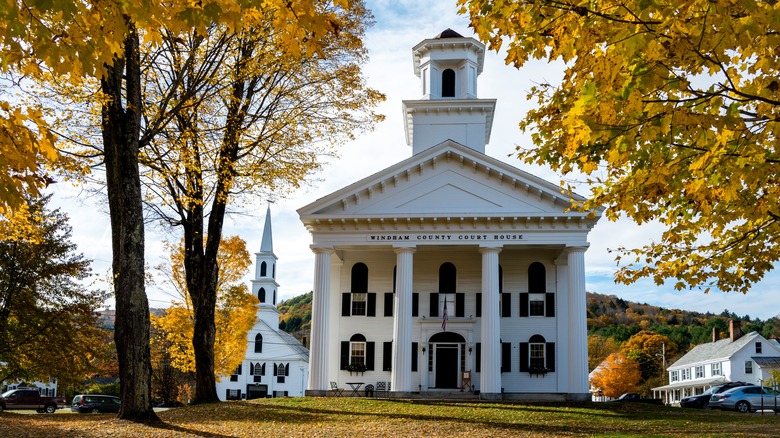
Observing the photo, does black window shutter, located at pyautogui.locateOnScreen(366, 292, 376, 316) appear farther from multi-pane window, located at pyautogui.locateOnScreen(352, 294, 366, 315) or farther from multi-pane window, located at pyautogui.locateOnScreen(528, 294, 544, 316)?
multi-pane window, located at pyautogui.locateOnScreen(528, 294, 544, 316)

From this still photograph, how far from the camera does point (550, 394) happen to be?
112ft

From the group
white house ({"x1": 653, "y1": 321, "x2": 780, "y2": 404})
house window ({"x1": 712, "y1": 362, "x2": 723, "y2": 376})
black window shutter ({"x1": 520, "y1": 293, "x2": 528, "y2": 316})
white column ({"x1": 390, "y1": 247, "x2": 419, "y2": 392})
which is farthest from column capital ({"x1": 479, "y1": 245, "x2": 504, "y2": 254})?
house window ({"x1": 712, "y1": 362, "x2": 723, "y2": 376})

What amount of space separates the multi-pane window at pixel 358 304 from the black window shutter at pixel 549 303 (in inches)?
363

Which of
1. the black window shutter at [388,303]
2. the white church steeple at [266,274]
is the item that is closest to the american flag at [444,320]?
the black window shutter at [388,303]

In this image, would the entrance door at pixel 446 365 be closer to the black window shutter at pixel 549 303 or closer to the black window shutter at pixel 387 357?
the black window shutter at pixel 387 357

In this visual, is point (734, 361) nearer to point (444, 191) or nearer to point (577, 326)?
point (577, 326)

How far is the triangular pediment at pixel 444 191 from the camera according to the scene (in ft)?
111

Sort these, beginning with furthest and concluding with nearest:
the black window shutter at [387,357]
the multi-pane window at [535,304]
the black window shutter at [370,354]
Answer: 1. the black window shutter at [370,354]
2. the black window shutter at [387,357]
3. the multi-pane window at [535,304]

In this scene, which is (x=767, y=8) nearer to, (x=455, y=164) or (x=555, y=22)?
(x=555, y=22)

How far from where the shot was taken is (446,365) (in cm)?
3641

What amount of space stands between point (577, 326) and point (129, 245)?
2300 cm

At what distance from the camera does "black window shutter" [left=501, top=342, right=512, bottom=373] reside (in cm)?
3578

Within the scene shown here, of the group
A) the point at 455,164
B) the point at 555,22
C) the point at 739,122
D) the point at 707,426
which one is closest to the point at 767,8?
the point at 739,122

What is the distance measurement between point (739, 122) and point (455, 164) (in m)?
28.1
